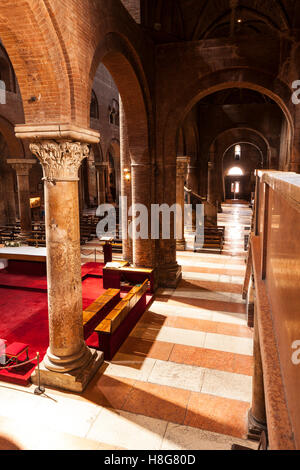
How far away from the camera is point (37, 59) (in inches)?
197

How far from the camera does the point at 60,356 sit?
581 centimetres

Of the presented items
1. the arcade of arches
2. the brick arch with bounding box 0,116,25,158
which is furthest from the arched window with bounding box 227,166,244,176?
the brick arch with bounding box 0,116,25,158

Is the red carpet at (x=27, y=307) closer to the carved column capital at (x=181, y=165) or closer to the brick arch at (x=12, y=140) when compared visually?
the carved column capital at (x=181, y=165)

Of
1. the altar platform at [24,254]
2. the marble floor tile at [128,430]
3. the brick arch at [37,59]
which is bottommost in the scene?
the marble floor tile at [128,430]

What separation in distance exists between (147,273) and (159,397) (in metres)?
4.74

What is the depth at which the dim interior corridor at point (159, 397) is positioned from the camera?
4766 mm

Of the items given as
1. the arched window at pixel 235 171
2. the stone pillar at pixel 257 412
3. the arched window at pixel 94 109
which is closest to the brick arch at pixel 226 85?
the stone pillar at pixel 257 412

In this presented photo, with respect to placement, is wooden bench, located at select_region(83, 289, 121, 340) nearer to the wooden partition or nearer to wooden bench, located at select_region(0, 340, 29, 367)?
Result: wooden bench, located at select_region(0, 340, 29, 367)

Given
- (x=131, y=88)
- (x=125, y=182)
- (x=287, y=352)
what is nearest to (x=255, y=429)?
(x=287, y=352)

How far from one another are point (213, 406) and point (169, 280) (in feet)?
18.8

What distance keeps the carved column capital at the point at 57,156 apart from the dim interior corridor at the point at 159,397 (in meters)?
3.68

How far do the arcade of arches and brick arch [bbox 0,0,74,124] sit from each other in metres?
0.02

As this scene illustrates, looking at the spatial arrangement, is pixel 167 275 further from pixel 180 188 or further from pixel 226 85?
pixel 226 85

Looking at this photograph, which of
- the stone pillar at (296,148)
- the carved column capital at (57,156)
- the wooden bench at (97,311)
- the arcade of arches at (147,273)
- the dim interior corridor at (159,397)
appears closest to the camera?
the arcade of arches at (147,273)
